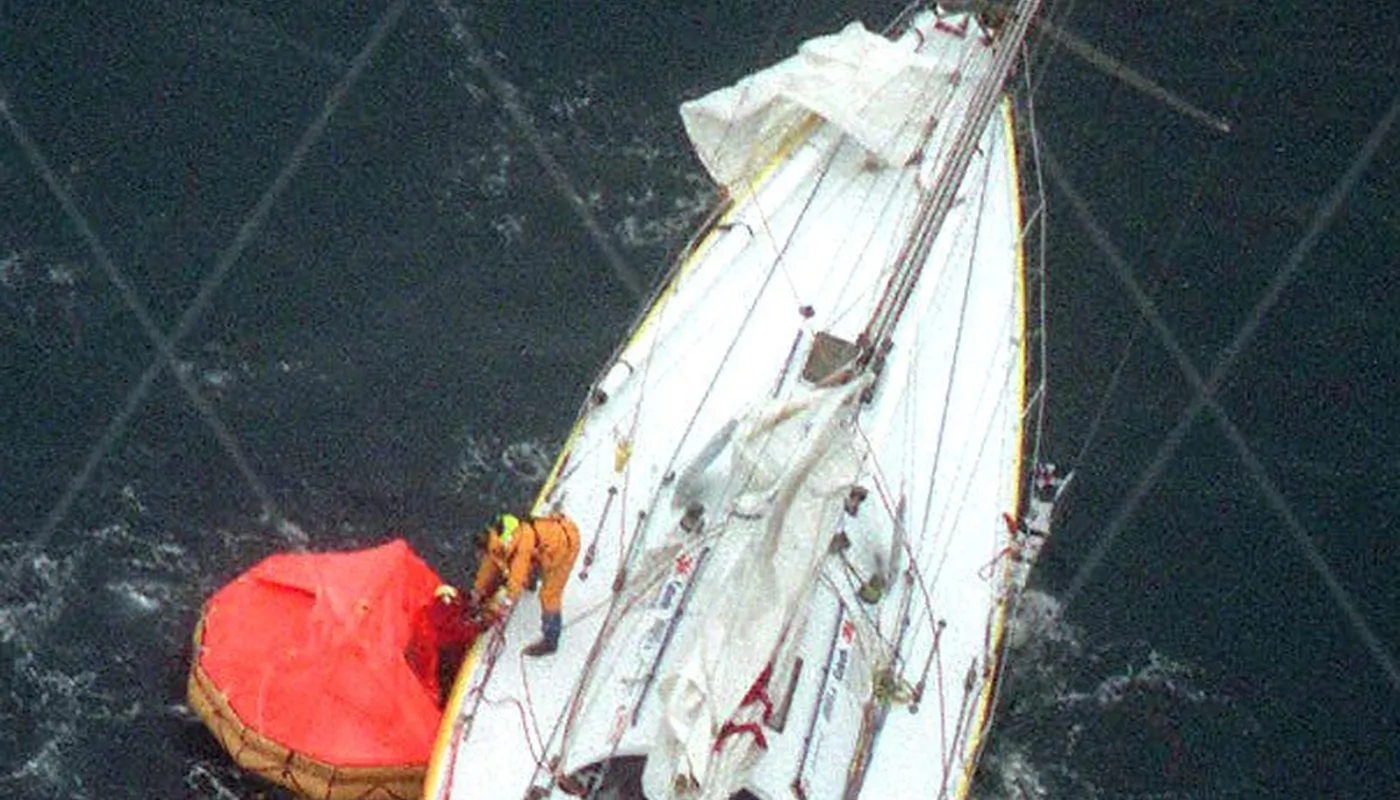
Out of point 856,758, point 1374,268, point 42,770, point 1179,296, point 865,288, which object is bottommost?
point 42,770

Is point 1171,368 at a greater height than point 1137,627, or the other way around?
point 1171,368

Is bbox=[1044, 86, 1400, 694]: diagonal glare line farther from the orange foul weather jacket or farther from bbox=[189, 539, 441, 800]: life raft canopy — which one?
bbox=[189, 539, 441, 800]: life raft canopy

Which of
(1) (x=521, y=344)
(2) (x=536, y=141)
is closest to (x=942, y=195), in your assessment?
(1) (x=521, y=344)

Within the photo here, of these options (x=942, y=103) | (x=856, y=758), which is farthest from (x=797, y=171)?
(x=856, y=758)

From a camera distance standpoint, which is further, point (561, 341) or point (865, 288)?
point (561, 341)

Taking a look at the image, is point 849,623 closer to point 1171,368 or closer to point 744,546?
point 744,546

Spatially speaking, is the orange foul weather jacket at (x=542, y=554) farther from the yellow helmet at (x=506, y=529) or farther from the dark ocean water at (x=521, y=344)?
the dark ocean water at (x=521, y=344)

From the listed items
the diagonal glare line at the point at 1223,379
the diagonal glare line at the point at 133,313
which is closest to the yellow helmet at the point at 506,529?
the diagonal glare line at the point at 133,313
